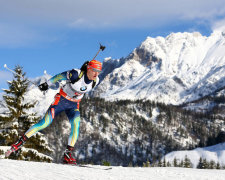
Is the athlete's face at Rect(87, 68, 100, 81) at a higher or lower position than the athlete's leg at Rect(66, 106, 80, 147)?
higher

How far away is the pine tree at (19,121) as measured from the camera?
19281 millimetres

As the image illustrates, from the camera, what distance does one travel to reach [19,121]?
68.5ft

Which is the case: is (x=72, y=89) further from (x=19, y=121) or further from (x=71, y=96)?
(x=19, y=121)

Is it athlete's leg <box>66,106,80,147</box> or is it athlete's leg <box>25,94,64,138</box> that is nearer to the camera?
athlete's leg <box>25,94,64,138</box>

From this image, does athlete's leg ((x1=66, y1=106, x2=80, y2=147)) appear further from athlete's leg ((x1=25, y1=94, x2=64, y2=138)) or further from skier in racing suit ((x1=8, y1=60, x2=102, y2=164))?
athlete's leg ((x1=25, y1=94, x2=64, y2=138))

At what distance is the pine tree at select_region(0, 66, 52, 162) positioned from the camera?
1928cm

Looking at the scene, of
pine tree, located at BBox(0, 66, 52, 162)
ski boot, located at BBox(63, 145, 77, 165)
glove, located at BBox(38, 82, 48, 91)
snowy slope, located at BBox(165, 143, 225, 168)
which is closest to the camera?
ski boot, located at BBox(63, 145, 77, 165)

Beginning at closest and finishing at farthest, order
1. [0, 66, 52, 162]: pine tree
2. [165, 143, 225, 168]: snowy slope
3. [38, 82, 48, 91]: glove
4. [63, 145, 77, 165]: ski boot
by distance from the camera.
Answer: [63, 145, 77, 165]: ski boot < [38, 82, 48, 91]: glove < [0, 66, 52, 162]: pine tree < [165, 143, 225, 168]: snowy slope

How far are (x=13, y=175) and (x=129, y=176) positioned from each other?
91.6 inches

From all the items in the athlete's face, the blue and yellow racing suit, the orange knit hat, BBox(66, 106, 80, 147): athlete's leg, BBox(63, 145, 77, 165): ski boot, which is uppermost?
the orange knit hat

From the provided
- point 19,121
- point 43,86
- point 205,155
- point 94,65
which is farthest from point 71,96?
point 205,155

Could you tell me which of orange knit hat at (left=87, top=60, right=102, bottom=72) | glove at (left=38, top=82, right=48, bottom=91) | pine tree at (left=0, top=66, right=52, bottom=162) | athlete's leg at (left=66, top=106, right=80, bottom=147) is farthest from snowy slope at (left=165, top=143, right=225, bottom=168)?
glove at (left=38, top=82, right=48, bottom=91)

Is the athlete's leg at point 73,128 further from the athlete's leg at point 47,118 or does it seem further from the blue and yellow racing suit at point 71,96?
the athlete's leg at point 47,118

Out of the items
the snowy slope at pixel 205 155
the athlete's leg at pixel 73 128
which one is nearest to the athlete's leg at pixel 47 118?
the athlete's leg at pixel 73 128
